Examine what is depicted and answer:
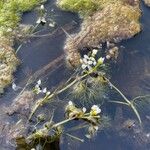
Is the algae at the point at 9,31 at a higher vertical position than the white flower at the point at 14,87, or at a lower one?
higher

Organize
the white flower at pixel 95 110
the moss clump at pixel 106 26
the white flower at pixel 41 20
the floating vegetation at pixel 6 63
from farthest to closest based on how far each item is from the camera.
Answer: the white flower at pixel 41 20, the moss clump at pixel 106 26, the floating vegetation at pixel 6 63, the white flower at pixel 95 110

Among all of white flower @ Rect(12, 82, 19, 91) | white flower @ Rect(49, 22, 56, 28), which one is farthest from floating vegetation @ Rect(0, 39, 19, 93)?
white flower @ Rect(49, 22, 56, 28)

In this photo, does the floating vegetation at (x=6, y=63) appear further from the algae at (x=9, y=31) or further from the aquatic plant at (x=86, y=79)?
the aquatic plant at (x=86, y=79)

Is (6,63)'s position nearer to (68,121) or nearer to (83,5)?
(68,121)

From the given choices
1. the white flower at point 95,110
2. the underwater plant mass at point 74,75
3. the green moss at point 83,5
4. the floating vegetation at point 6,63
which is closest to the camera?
the white flower at point 95,110

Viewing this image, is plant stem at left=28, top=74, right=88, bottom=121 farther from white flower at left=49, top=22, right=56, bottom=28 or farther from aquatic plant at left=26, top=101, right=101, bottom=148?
white flower at left=49, top=22, right=56, bottom=28

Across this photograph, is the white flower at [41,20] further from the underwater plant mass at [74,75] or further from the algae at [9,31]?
the algae at [9,31]

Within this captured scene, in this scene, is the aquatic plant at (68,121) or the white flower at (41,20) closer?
the aquatic plant at (68,121)

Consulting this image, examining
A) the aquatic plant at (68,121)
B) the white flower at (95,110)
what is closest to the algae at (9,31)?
the aquatic plant at (68,121)
